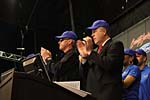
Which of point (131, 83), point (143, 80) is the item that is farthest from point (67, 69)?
point (143, 80)

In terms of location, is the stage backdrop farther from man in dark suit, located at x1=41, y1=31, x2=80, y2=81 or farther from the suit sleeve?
the suit sleeve

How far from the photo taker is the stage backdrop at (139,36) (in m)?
5.15

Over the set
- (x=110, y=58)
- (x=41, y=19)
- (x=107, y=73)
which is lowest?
(x=107, y=73)

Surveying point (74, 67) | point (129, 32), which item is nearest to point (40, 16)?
point (129, 32)

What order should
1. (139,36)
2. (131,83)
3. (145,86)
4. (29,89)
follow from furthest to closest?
(139,36)
(145,86)
(131,83)
(29,89)

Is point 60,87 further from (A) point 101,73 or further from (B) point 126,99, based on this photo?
(B) point 126,99

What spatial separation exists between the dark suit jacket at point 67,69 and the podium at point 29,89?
4.64 ft

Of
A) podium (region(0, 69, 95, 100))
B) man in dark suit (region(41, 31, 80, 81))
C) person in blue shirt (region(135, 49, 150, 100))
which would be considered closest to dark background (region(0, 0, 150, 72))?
person in blue shirt (region(135, 49, 150, 100))

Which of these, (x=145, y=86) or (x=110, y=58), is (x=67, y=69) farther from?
(x=145, y=86)

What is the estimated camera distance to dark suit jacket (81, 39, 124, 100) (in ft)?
9.14

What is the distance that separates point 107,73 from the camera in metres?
2.83

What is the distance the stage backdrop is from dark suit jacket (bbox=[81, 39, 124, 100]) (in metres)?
2.26

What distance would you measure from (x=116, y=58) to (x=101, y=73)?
0.53 feet

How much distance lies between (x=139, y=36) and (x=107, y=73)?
2854 millimetres
